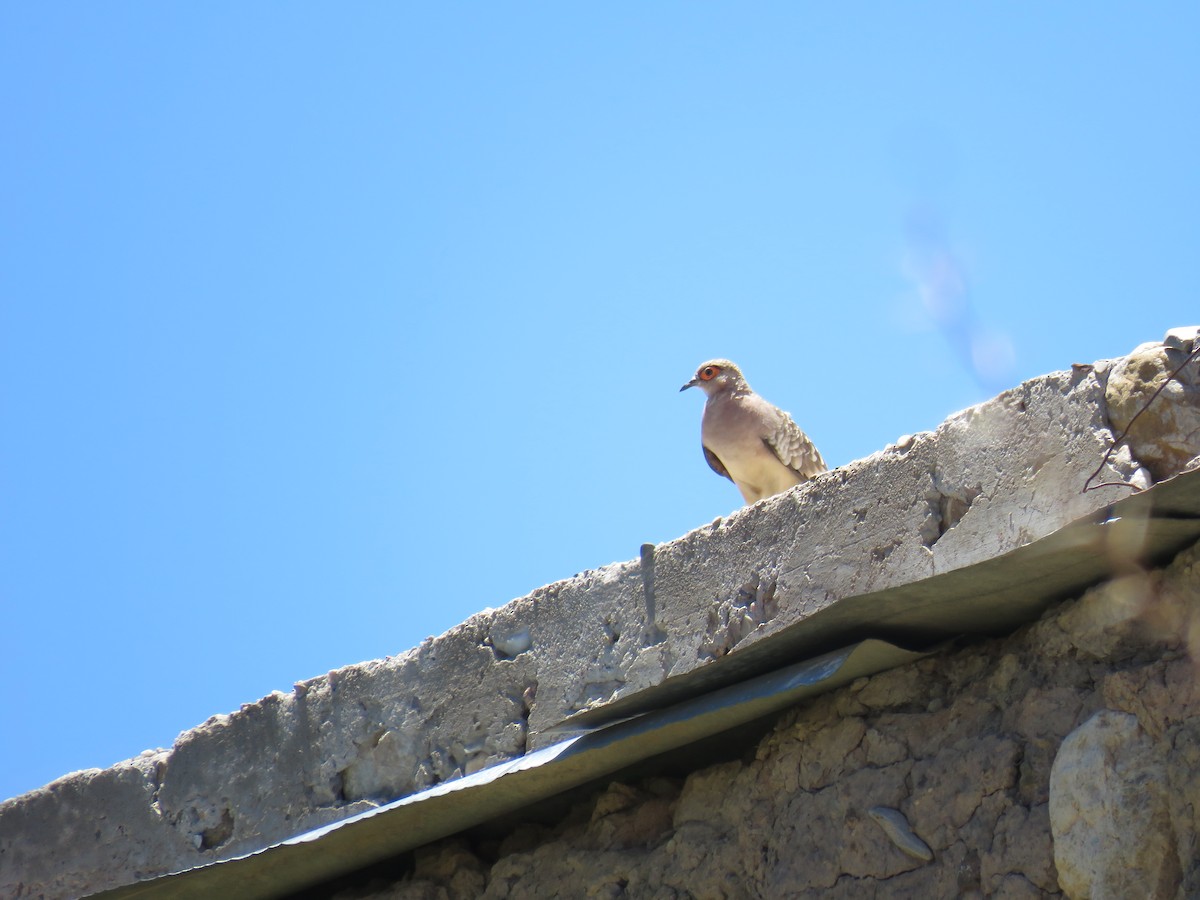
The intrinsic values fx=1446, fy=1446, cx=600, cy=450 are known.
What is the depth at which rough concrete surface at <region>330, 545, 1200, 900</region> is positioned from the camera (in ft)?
9.41

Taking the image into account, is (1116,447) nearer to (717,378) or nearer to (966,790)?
(966,790)

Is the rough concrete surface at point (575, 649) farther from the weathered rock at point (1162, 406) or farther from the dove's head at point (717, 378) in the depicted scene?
the dove's head at point (717, 378)

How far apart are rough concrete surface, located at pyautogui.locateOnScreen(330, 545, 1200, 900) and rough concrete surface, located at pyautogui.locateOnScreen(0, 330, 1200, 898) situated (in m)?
0.09

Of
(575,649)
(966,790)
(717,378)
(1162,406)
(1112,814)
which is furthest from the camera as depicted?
(717,378)

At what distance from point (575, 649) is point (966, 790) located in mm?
1213

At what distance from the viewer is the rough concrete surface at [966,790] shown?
2.87 meters

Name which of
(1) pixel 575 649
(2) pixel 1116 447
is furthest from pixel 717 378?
(2) pixel 1116 447

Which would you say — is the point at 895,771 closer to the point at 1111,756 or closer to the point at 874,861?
the point at 874,861

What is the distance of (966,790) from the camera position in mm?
3141

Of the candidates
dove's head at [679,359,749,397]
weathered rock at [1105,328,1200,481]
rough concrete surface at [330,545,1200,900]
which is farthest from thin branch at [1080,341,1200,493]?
dove's head at [679,359,749,397]

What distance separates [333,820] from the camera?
420cm

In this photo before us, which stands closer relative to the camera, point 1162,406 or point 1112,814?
point 1112,814

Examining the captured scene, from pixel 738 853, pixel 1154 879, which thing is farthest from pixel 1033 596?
pixel 738 853

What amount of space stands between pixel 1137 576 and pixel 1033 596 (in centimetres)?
23
